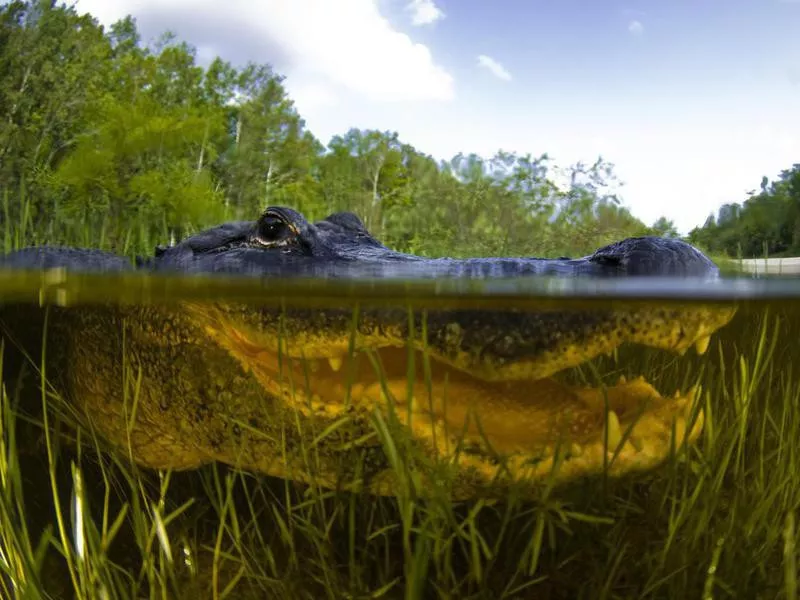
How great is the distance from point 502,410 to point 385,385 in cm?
43

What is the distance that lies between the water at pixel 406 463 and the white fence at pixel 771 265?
1386 mm

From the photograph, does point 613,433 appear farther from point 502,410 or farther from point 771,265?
point 771,265

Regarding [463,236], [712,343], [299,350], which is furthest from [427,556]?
[463,236]

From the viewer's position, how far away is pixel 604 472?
2.05 meters

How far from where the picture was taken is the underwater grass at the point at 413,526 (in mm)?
2016

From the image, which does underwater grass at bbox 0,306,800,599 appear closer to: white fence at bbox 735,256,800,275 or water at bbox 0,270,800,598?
water at bbox 0,270,800,598

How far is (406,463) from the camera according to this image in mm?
1983

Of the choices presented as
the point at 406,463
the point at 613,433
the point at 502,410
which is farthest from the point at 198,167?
the point at 613,433

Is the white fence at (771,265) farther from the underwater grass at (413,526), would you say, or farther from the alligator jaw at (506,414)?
the alligator jaw at (506,414)

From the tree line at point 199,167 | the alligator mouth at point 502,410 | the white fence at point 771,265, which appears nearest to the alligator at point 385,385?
the alligator mouth at point 502,410

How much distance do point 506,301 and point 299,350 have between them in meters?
0.67

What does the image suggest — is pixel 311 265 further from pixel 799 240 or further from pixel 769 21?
pixel 799 240

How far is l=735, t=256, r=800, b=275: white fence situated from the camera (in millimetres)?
3864

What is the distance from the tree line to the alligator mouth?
3.86 meters
